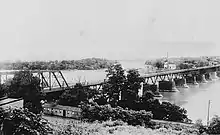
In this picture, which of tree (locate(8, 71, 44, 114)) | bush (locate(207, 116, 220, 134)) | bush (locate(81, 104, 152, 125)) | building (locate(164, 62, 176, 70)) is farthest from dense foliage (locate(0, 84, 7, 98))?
building (locate(164, 62, 176, 70))

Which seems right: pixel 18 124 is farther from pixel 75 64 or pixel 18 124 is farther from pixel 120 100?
pixel 75 64

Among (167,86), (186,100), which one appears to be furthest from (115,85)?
(167,86)

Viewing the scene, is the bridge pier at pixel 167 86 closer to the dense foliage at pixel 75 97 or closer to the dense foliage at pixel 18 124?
the dense foliage at pixel 75 97

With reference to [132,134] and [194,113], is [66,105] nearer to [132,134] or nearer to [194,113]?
[132,134]

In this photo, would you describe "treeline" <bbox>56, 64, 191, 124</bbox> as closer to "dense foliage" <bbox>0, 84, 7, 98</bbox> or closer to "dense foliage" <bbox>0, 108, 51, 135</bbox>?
"dense foliage" <bbox>0, 84, 7, 98</bbox>

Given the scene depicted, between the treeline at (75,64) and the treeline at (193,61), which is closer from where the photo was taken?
the treeline at (75,64)

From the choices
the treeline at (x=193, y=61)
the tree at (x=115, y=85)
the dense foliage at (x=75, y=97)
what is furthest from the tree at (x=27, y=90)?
the treeline at (x=193, y=61)

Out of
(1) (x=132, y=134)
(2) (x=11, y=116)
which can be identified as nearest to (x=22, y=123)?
(2) (x=11, y=116)
